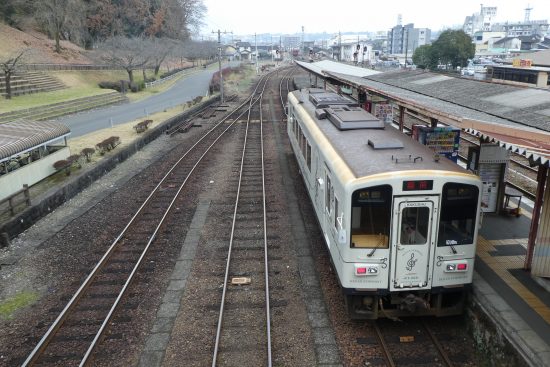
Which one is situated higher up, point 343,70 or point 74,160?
point 343,70

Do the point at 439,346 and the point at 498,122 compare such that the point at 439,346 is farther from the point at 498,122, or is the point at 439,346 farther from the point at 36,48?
the point at 36,48


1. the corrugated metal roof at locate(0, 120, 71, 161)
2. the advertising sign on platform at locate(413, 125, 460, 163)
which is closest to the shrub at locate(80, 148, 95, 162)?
the corrugated metal roof at locate(0, 120, 71, 161)

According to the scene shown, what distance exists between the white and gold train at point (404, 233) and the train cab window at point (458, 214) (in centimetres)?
1

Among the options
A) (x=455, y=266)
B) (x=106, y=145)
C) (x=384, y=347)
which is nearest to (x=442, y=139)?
(x=455, y=266)

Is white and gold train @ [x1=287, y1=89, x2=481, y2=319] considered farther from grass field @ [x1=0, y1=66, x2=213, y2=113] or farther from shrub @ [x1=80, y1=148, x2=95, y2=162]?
grass field @ [x1=0, y1=66, x2=213, y2=113]

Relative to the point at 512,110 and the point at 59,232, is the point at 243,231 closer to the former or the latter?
the point at 59,232

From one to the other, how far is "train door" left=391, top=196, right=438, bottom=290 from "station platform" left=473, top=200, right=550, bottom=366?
119 centimetres

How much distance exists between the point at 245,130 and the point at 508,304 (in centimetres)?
2051

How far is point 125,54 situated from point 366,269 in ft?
149

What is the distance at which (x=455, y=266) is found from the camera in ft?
23.2

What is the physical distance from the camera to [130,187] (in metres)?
15.9

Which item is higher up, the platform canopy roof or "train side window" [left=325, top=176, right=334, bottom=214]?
the platform canopy roof

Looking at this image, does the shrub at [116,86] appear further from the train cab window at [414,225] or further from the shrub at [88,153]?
the train cab window at [414,225]

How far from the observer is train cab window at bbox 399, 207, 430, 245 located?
270 inches
